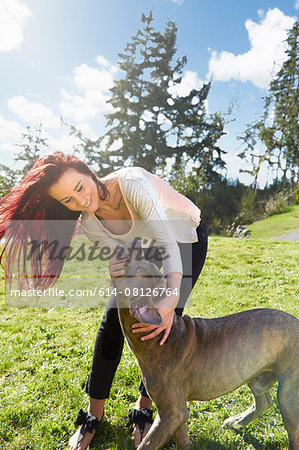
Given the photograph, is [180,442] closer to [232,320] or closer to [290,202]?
[232,320]

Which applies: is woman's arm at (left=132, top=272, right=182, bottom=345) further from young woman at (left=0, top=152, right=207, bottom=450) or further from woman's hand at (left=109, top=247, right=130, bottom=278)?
woman's hand at (left=109, top=247, right=130, bottom=278)

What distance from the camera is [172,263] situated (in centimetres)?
186

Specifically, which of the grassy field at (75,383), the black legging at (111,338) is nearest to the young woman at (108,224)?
the black legging at (111,338)

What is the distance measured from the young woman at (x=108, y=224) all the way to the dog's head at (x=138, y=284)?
52 millimetres

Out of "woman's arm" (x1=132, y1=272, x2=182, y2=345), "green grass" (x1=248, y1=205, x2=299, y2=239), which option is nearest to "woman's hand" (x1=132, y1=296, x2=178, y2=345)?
"woman's arm" (x1=132, y1=272, x2=182, y2=345)

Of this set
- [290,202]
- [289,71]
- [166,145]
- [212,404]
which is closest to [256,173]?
[290,202]

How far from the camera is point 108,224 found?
2377 millimetres

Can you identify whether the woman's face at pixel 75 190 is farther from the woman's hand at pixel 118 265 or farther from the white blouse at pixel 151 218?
the woman's hand at pixel 118 265

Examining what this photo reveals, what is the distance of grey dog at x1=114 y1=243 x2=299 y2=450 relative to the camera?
1.82m

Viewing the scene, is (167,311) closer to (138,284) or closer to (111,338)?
(138,284)

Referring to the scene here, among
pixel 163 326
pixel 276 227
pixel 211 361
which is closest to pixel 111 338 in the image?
pixel 163 326

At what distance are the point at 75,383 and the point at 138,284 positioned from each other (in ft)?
6.62

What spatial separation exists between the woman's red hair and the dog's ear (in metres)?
0.95

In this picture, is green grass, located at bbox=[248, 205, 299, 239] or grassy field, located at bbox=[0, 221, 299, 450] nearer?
grassy field, located at bbox=[0, 221, 299, 450]
